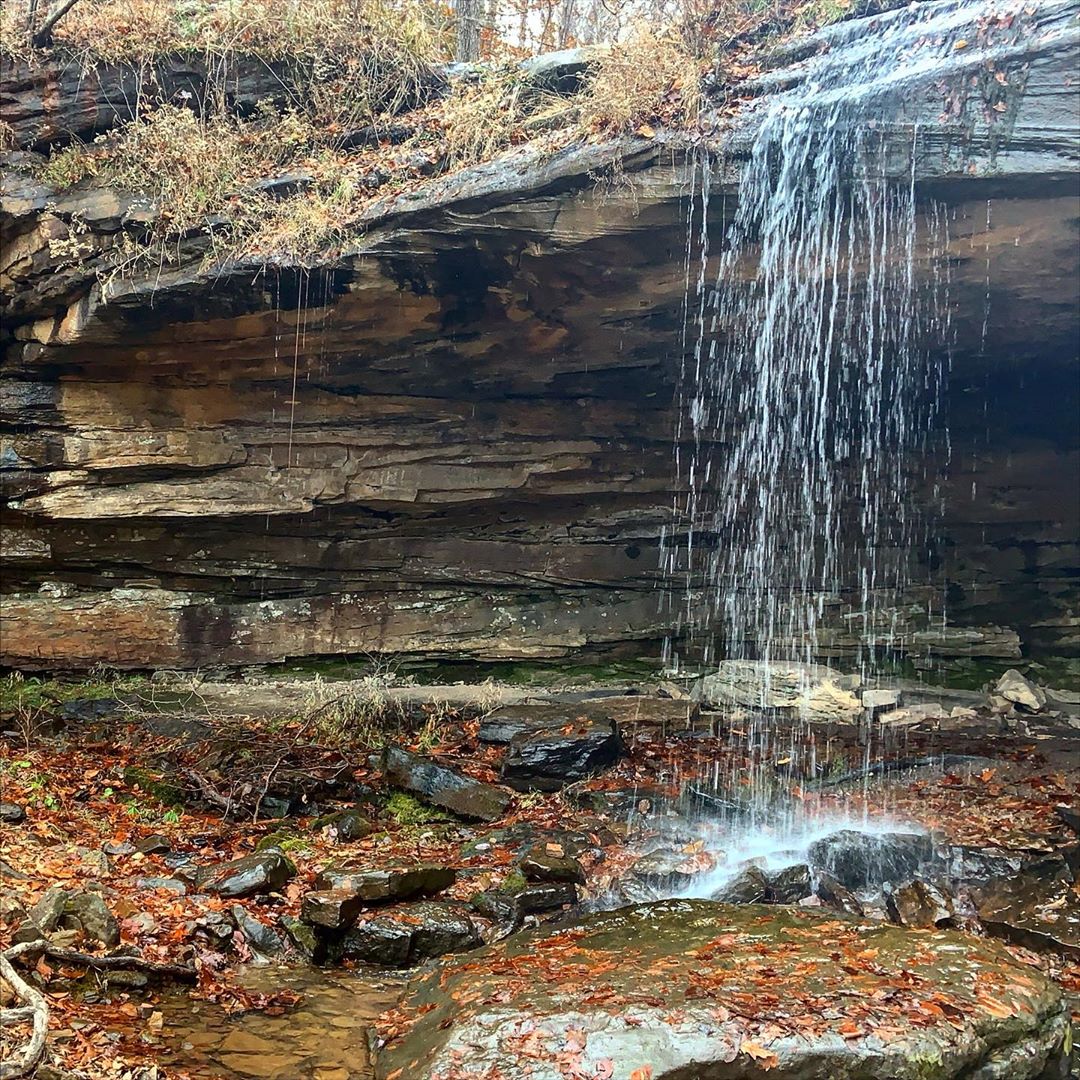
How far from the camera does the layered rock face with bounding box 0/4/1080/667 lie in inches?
270

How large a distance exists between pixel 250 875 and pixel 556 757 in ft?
10.0

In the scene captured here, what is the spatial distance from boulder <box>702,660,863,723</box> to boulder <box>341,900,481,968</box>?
5269 mm

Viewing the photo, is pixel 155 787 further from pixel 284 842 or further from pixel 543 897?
pixel 543 897

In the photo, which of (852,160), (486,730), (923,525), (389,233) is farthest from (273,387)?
(923,525)

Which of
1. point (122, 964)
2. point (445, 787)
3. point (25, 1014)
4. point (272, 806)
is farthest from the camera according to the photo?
point (445, 787)

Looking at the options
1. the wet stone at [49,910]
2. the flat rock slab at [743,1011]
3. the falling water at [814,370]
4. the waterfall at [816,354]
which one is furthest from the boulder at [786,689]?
the wet stone at [49,910]

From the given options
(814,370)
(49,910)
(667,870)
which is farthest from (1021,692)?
(49,910)

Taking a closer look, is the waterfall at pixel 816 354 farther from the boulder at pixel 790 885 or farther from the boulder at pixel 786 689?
the boulder at pixel 790 885

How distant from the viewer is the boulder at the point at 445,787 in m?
6.91

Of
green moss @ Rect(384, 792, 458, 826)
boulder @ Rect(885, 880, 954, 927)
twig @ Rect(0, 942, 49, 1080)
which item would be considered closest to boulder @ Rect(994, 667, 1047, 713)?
boulder @ Rect(885, 880, 954, 927)

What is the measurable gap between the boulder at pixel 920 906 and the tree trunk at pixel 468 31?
32.5 feet

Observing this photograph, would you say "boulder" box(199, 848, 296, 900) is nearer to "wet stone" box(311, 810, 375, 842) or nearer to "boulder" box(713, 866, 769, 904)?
"wet stone" box(311, 810, 375, 842)

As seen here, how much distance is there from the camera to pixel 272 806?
6730 mm

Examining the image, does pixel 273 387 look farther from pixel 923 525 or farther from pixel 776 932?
pixel 923 525
